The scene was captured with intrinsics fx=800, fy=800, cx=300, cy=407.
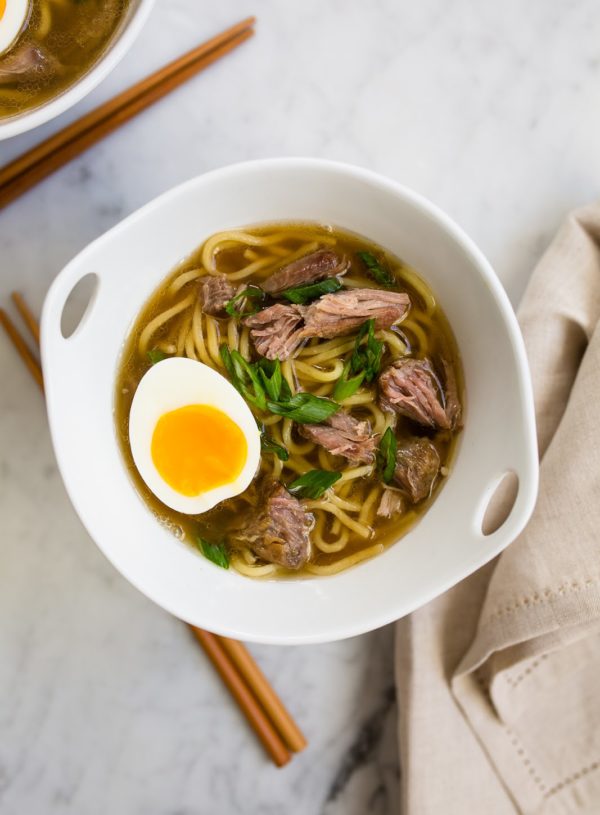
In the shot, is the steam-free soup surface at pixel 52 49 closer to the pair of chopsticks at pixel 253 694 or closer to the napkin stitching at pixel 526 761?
the pair of chopsticks at pixel 253 694

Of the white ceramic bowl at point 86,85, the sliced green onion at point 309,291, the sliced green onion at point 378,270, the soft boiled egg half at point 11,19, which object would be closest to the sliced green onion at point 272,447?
the sliced green onion at point 309,291

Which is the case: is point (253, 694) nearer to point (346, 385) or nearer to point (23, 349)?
point (346, 385)

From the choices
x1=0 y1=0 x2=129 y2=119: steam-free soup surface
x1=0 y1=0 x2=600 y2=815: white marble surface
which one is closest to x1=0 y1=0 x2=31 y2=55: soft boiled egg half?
x1=0 y1=0 x2=129 y2=119: steam-free soup surface

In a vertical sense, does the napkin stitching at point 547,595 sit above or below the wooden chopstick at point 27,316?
below

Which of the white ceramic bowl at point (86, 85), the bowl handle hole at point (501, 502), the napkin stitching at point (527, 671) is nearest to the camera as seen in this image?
the white ceramic bowl at point (86, 85)

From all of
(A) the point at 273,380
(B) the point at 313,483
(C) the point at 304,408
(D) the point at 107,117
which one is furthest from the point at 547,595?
(D) the point at 107,117

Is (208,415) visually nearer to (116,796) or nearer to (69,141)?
(69,141)

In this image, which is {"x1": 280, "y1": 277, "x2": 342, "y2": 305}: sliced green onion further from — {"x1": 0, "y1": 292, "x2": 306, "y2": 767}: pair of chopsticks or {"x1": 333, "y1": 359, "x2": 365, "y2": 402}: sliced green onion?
{"x1": 0, "y1": 292, "x2": 306, "y2": 767}: pair of chopsticks
